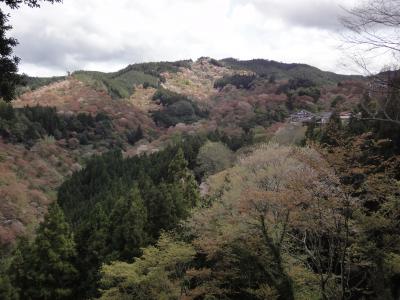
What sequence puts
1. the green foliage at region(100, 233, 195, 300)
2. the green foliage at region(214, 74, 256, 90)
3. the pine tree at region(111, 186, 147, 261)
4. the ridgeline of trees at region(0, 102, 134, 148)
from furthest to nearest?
the green foliage at region(214, 74, 256, 90) → the ridgeline of trees at region(0, 102, 134, 148) → the pine tree at region(111, 186, 147, 261) → the green foliage at region(100, 233, 195, 300)

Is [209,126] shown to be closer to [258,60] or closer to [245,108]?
[245,108]

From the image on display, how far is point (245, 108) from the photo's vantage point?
69.1 metres

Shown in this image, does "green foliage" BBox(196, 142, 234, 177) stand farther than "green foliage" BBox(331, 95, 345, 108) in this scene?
No

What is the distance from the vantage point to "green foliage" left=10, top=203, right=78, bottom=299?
79.8 ft

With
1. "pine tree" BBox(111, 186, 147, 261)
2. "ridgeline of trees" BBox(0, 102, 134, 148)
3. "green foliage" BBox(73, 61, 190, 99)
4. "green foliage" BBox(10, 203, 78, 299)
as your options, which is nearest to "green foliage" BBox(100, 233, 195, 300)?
"pine tree" BBox(111, 186, 147, 261)

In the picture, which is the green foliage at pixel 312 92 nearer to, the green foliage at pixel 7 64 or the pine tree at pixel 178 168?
the pine tree at pixel 178 168

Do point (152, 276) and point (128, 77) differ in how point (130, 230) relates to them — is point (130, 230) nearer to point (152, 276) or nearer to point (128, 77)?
point (152, 276)

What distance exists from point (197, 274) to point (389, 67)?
13583 mm

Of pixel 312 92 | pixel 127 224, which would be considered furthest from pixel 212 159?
pixel 312 92

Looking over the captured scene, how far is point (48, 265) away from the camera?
2478 cm

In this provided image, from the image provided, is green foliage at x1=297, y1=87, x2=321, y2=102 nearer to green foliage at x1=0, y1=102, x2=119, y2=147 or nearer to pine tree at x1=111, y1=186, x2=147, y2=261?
green foliage at x1=0, y1=102, x2=119, y2=147

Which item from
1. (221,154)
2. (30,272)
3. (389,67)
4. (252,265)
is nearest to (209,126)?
(221,154)

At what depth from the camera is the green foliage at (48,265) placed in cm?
2433

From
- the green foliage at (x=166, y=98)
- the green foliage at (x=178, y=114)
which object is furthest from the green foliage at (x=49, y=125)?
the green foliage at (x=166, y=98)
